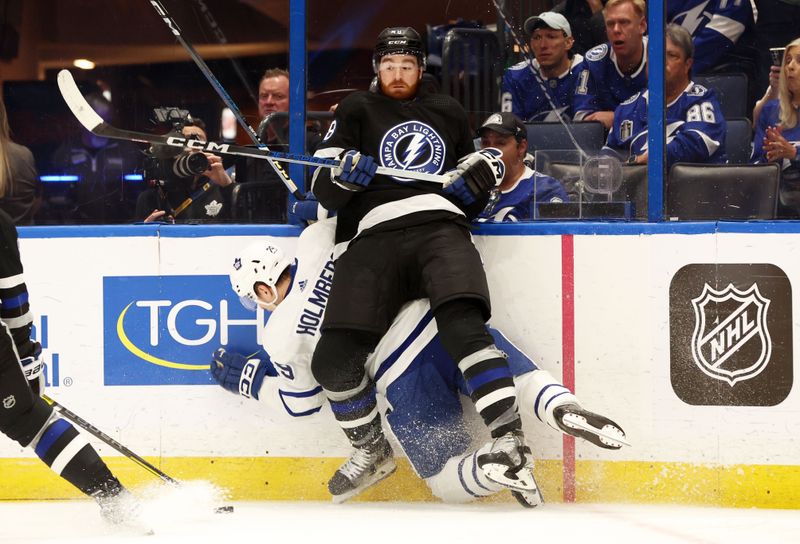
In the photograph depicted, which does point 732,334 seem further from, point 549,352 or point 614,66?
point 614,66

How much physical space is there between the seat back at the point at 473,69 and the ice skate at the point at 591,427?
0.95 meters

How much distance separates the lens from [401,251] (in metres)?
3.04

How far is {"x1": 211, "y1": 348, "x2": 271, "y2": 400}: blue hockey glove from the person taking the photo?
3197mm

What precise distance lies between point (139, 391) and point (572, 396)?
1278mm

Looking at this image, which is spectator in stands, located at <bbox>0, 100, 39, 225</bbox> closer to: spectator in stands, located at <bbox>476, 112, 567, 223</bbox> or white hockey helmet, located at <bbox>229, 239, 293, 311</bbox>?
white hockey helmet, located at <bbox>229, 239, 293, 311</bbox>

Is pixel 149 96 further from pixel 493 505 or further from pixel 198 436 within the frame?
pixel 493 505

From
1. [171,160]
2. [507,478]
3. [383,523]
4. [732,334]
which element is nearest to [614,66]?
[732,334]

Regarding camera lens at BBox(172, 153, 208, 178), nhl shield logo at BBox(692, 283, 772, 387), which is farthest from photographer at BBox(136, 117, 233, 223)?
nhl shield logo at BBox(692, 283, 772, 387)

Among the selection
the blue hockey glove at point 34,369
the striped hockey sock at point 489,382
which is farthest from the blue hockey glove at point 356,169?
the blue hockey glove at point 34,369

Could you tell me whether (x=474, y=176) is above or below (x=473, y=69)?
below

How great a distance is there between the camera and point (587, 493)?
3178 mm

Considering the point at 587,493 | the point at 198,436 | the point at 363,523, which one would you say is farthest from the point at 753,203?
the point at 198,436

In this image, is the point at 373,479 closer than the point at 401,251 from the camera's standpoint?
No

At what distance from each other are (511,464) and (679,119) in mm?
1123
